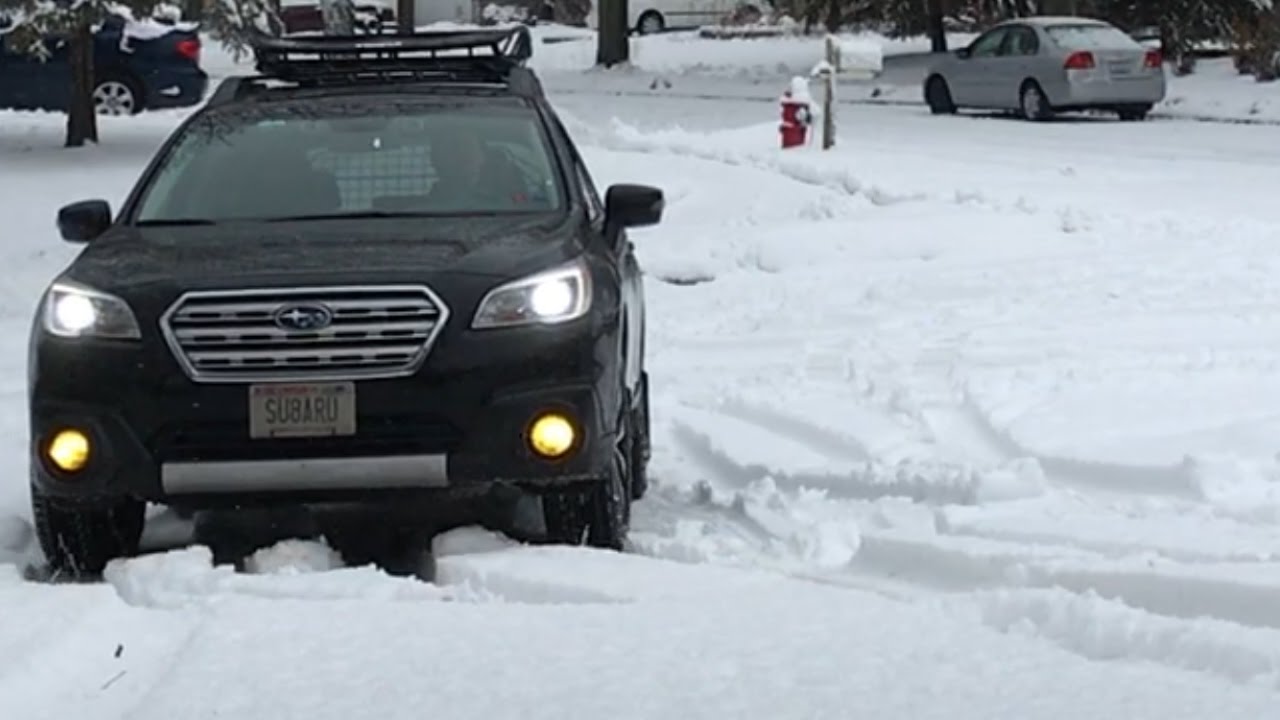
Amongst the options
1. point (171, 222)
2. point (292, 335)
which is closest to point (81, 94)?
point (171, 222)

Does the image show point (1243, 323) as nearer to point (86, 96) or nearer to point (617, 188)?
point (617, 188)

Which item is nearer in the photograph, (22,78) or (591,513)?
(591,513)

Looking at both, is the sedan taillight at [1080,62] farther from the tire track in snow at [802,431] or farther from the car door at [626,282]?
the car door at [626,282]

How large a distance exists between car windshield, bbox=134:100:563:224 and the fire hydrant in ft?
38.9

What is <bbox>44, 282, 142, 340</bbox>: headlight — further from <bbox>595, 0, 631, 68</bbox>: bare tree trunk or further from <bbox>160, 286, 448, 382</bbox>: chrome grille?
<bbox>595, 0, 631, 68</bbox>: bare tree trunk

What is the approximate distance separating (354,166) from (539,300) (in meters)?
1.39

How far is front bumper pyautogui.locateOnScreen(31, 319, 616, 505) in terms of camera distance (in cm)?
652

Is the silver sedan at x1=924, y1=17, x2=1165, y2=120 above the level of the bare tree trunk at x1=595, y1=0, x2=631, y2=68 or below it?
above

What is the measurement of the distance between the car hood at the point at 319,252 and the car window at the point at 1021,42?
861 inches

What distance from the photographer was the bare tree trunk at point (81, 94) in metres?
21.3

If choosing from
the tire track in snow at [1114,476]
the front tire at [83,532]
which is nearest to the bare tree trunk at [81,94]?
the front tire at [83,532]

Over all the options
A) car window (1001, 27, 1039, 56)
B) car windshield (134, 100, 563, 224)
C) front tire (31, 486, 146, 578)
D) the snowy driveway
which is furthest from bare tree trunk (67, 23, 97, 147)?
front tire (31, 486, 146, 578)

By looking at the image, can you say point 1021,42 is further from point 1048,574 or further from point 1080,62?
point 1048,574

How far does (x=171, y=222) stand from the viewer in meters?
7.57
